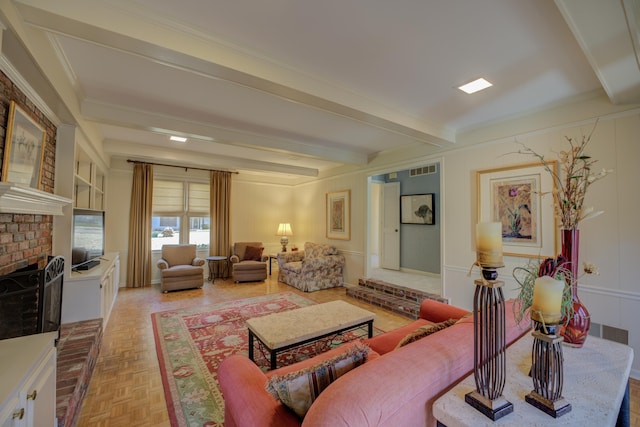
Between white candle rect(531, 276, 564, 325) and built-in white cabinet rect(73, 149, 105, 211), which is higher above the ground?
built-in white cabinet rect(73, 149, 105, 211)

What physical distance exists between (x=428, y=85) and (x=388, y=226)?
4617mm

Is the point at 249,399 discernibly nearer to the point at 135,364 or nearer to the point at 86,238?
the point at 135,364

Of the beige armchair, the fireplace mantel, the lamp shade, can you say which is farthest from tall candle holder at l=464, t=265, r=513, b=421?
the lamp shade

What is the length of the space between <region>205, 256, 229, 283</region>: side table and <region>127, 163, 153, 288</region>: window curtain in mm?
1176

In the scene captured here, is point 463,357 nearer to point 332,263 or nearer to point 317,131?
point 317,131

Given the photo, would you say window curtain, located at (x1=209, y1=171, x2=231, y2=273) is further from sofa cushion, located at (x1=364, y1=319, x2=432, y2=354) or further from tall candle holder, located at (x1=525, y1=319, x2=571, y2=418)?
tall candle holder, located at (x1=525, y1=319, x2=571, y2=418)

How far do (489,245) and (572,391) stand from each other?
2.03 feet

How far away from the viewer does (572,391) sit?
0.98 metres

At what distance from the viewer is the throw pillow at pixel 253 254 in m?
6.39

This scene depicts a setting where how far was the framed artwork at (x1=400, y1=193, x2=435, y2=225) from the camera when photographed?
594cm

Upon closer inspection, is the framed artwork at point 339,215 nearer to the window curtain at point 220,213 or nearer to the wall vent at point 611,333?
the window curtain at point 220,213

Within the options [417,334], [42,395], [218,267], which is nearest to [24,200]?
[42,395]

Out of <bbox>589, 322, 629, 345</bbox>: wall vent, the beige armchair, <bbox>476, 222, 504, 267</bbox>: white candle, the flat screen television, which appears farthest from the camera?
the beige armchair

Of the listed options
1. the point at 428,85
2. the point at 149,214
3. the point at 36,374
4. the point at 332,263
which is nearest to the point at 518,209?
the point at 428,85
